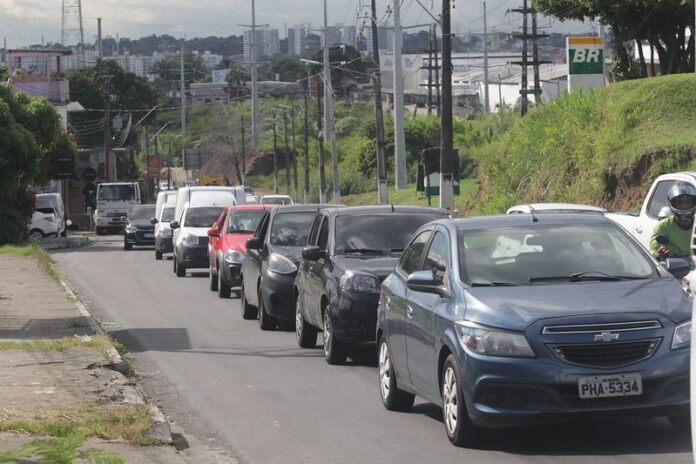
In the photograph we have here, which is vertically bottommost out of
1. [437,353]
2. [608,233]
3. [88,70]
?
[437,353]

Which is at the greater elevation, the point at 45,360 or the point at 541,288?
the point at 541,288

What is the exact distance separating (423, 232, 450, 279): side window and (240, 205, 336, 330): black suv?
23.3 ft

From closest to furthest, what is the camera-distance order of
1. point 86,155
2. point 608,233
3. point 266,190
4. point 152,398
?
point 608,233 → point 152,398 → point 86,155 → point 266,190

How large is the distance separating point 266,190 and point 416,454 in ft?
384

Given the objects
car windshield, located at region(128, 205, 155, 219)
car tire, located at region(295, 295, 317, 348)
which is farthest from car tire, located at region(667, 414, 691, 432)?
car windshield, located at region(128, 205, 155, 219)

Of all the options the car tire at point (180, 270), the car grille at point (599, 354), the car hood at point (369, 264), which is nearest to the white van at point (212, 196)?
the car tire at point (180, 270)

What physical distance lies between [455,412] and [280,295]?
27.9 feet

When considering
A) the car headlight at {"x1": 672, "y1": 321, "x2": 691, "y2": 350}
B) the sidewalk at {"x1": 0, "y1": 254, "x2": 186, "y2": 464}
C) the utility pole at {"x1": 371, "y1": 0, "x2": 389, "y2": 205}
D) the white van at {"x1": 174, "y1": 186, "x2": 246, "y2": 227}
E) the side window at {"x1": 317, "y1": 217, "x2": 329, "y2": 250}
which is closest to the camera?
the car headlight at {"x1": 672, "y1": 321, "x2": 691, "y2": 350}

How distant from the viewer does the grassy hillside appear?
28.5 meters

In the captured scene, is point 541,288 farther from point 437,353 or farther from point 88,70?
point 88,70

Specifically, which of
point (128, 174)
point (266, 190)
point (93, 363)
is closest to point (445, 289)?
point (93, 363)

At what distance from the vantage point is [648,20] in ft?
123

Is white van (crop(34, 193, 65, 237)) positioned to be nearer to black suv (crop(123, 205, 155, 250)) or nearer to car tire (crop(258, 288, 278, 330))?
black suv (crop(123, 205, 155, 250))

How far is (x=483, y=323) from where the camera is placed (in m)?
8.52
